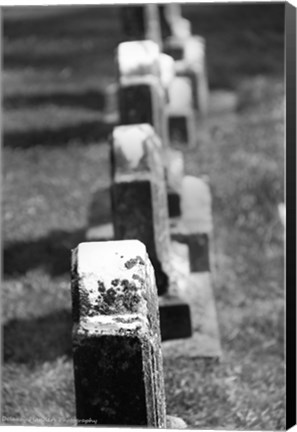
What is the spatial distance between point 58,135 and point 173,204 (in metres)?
2.53

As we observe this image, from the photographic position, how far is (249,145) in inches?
226

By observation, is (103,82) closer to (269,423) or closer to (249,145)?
(249,145)

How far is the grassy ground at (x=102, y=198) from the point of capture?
10.3 ft

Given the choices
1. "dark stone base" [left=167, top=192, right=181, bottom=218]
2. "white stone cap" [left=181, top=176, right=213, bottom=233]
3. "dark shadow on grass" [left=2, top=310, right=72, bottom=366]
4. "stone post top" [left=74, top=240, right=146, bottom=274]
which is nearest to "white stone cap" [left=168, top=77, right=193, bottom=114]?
"white stone cap" [left=181, top=176, right=213, bottom=233]

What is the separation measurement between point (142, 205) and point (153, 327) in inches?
39.3

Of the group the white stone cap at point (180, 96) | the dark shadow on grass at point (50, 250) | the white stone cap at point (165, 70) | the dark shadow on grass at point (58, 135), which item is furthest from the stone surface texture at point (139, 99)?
the dark shadow on grass at point (58, 135)

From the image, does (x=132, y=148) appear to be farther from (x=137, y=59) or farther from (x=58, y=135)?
(x=58, y=135)

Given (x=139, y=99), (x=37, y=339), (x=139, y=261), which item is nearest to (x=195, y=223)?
(x=139, y=99)

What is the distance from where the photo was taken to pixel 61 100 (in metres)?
6.85

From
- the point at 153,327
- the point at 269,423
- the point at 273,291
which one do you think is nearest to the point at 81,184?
the point at 273,291

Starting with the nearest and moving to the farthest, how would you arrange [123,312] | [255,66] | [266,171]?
1. [123,312]
2. [266,171]
3. [255,66]

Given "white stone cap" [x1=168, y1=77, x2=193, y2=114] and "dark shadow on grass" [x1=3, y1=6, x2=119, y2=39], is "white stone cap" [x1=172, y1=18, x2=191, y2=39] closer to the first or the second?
"dark shadow on grass" [x1=3, y1=6, x2=119, y2=39]

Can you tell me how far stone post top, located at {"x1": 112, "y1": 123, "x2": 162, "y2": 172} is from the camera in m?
3.07

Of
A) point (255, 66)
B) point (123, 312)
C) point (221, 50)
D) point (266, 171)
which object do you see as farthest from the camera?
point (221, 50)
